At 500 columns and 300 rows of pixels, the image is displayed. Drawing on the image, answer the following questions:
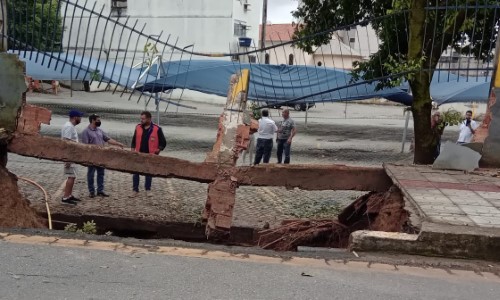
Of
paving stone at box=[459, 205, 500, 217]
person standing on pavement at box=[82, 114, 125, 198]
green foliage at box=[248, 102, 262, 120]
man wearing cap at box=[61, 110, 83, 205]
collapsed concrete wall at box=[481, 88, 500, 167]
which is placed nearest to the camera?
paving stone at box=[459, 205, 500, 217]

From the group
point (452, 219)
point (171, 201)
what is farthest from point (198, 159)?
point (452, 219)

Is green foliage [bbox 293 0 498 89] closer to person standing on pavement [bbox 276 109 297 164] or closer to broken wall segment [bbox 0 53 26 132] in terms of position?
person standing on pavement [bbox 276 109 297 164]

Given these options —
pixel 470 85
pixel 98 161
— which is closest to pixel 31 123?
pixel 98 161

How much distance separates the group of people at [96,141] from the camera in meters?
8.85

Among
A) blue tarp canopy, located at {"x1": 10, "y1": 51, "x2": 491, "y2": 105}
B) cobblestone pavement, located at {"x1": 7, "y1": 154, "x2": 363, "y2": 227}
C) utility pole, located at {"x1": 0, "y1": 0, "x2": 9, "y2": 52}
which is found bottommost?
cobblestone pavement, located at {"x1": 7, "y1": 154, "x2": 363, "y2": 227}

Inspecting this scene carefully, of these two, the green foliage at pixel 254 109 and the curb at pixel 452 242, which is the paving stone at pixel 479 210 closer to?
the curb at pixel 452 242

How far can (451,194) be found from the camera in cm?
602

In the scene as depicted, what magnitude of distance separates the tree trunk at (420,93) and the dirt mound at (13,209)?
5.87 meters

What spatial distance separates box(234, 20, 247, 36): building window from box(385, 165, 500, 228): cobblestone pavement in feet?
92.0

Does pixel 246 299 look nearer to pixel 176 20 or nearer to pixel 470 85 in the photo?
pixel 470 85

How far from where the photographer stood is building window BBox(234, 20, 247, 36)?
3420cm

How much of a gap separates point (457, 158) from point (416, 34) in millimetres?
2016

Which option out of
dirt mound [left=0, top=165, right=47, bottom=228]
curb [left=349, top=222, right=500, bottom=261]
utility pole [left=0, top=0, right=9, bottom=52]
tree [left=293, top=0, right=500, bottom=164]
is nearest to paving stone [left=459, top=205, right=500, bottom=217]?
curb [left=349, top=222, right=500, bottom=261]

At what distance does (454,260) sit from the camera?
466cm
